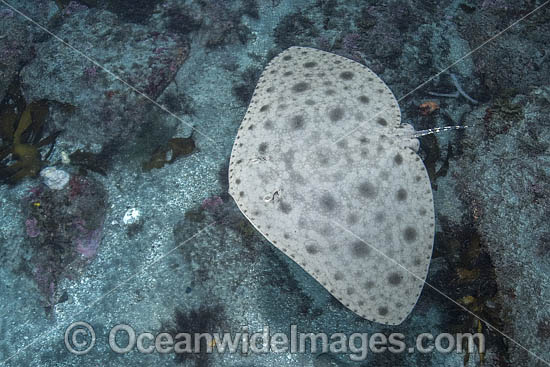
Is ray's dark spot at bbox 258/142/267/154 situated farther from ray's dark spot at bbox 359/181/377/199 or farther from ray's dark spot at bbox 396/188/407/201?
ray's dark spot at bbox 396/188/407/201

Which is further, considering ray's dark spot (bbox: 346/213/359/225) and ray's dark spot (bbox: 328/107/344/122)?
ray's dark spot (bbox: 328/107/344/122)

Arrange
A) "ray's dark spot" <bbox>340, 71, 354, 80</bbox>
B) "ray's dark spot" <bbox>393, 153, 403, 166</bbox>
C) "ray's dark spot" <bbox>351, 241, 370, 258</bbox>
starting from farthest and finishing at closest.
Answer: "ray's dark spot" <bbox>340, 71, 354, 80</bbox>
"ray's dark spot" <bbox>393, 153, 403, 166</bbox>
"ray's dark spot" <bbox>351, 241, 370, 258</bbox>

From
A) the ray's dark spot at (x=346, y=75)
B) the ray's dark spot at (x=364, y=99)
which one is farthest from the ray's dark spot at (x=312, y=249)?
the ray's dark spot at (x=346, y=75)

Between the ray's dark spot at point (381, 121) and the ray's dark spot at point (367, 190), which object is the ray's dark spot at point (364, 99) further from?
the ray's dark spot at point (367, 190)

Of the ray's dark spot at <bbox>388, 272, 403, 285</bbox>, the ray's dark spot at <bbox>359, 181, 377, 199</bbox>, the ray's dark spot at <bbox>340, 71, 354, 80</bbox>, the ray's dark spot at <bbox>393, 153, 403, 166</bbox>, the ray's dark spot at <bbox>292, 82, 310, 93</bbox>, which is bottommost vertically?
the ray's dark spot at <bbox>388, 272, 403, 285</bbox>

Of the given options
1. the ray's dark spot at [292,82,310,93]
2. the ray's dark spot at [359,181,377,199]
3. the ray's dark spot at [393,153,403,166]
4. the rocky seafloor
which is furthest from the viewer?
the ray's dark spot at [292,82,310,93]

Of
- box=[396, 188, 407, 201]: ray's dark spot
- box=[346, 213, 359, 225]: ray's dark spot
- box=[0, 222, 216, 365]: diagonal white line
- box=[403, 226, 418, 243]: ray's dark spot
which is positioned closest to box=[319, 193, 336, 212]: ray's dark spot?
box=[346, 213, 359, 225]: ray's dark spot

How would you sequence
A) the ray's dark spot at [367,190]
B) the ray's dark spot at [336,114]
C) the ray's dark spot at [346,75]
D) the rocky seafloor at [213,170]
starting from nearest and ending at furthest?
the ray's dark spot at [367,190] → the ray's dark spot at [336,114] → the rocky seafloor at [213,170] → the ray's dark spot at [346,75]

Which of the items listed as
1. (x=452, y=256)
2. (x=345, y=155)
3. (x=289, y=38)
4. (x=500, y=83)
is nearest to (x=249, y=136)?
(x=345, y=155)
